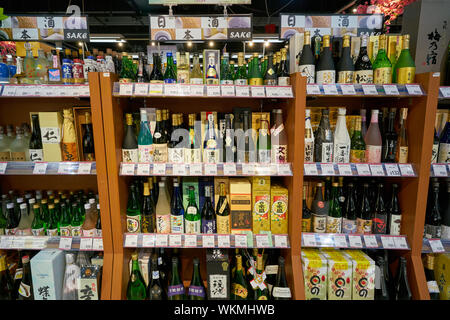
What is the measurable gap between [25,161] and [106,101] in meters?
0.78

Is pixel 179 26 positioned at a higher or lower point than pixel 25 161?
higher

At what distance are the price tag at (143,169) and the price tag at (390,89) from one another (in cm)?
156

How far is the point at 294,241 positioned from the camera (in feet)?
5.69

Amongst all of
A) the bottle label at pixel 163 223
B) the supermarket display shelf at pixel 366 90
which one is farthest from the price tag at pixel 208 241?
the supermarket display shelf at pixel 366 90

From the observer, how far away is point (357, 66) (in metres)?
1.80

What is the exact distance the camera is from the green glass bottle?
5.98 feet

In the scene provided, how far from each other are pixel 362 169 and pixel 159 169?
4.26 ft

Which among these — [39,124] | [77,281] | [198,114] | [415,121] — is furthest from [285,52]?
[77,281]

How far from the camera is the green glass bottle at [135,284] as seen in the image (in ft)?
5.98

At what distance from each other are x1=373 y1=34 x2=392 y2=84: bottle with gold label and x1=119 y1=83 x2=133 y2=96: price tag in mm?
1581

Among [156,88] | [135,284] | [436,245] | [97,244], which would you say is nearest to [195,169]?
[156,88]

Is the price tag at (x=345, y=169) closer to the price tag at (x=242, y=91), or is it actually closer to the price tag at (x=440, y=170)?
the price tag at (x=440, y=170)

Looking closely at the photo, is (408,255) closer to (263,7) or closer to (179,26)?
(179,26)

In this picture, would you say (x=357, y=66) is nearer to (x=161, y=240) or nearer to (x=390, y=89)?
(x=390, y=89)
